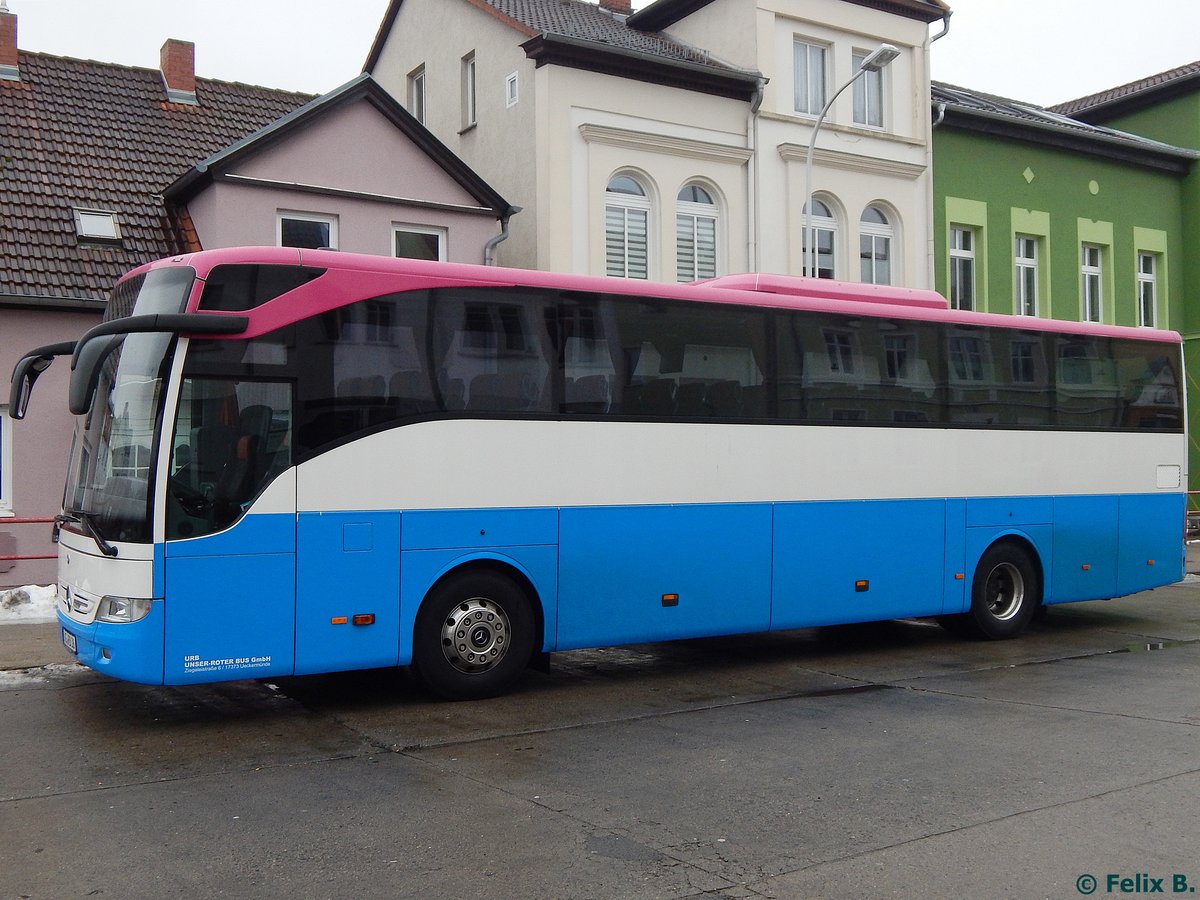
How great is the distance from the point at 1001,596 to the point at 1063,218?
17508 mm

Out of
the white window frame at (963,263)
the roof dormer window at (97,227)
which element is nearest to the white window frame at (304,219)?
the roof dormer window at (97,227)

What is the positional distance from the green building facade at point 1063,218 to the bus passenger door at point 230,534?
19375 mm

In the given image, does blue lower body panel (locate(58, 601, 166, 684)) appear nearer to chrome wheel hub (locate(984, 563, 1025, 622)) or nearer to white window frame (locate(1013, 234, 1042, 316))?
chrome wheel hub (locate(984, 563, 1025, 622))

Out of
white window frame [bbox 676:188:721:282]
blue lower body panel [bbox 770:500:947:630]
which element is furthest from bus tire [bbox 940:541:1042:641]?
white window frame [bbox 676:188:721:282]

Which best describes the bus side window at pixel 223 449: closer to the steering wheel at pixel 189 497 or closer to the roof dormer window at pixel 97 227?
the steering wheel at pixel 189 497

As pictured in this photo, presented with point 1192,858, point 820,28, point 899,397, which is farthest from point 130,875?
point 820,28

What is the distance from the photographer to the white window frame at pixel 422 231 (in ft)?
63.1

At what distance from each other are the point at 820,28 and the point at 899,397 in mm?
13414

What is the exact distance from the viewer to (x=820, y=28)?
23.4 meters

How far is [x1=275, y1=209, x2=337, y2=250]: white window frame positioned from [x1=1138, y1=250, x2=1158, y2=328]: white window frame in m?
21.0

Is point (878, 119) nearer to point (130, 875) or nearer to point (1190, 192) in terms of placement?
point (1190, 192)

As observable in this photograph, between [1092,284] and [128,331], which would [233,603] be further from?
[1092,284]

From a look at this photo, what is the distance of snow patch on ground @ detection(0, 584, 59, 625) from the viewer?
13586mm

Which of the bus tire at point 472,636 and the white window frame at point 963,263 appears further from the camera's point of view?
the white window frame at point 963,263
